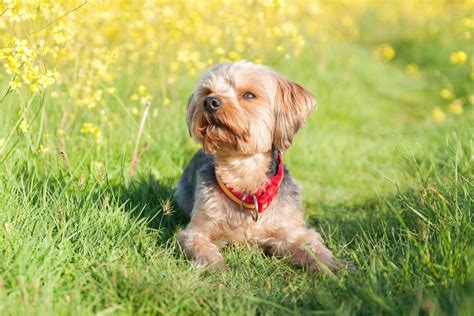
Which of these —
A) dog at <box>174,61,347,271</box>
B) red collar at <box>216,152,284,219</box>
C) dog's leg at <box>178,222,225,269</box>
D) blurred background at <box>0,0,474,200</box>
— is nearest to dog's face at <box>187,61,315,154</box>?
dog at <box>174,61,347,271</box>

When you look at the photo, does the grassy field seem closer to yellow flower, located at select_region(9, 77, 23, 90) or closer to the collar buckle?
the collar buckle

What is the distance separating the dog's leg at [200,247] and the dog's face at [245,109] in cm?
55

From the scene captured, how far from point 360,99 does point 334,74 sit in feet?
2.72

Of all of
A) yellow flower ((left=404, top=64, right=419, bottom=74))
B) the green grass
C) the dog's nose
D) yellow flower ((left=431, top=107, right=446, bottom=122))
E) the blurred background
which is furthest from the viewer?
yellow flower ((left=404, top=64, right=419, bottom=74))

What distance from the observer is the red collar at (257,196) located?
14.4ft

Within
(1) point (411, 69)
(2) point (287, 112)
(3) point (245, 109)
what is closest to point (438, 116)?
(1) point (411, 69)

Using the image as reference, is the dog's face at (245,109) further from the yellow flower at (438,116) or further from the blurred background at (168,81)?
the yellow flower at (438,116)

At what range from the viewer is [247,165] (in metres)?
4.47

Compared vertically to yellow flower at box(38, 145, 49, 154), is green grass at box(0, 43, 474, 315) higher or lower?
lower

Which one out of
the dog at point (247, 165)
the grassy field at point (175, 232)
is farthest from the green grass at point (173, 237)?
the dog at point (247, 165)

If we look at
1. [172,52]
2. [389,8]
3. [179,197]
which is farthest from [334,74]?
[389,8]

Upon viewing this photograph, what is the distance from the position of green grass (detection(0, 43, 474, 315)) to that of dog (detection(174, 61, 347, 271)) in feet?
0.51

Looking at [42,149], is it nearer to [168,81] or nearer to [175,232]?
[175,232]

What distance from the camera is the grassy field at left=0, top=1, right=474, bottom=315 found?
317 centimetres
